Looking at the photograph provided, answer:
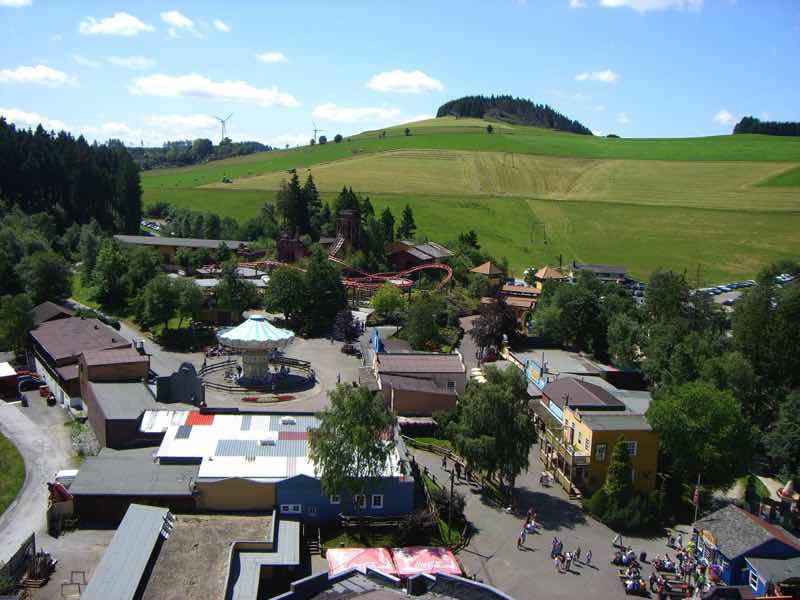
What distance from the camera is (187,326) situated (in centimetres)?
6100

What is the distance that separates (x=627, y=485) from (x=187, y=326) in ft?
133

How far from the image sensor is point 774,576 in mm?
27531

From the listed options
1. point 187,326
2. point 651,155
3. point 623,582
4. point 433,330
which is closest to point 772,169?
point 651,155

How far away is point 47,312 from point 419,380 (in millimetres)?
30401

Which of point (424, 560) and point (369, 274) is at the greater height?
point (369, 274)

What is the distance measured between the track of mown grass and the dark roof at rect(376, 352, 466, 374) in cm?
9589

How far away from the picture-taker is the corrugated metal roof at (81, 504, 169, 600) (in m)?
22.4

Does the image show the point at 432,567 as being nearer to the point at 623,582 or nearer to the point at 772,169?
the point at 623,582

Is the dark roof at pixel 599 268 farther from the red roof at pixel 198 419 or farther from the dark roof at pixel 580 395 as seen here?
the red roof at pixel 198 419

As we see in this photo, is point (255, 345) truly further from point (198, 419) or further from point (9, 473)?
point (9, 473)

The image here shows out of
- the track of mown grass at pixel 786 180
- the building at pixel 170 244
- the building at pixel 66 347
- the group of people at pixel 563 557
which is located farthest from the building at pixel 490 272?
the track of mown grass at pixel 786 180

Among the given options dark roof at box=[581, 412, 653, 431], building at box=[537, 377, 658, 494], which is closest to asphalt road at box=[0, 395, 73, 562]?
building at box=[537, 377, 658, 494]

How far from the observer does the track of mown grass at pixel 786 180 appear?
120m

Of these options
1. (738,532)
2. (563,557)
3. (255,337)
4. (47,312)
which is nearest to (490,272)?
(255,337)
